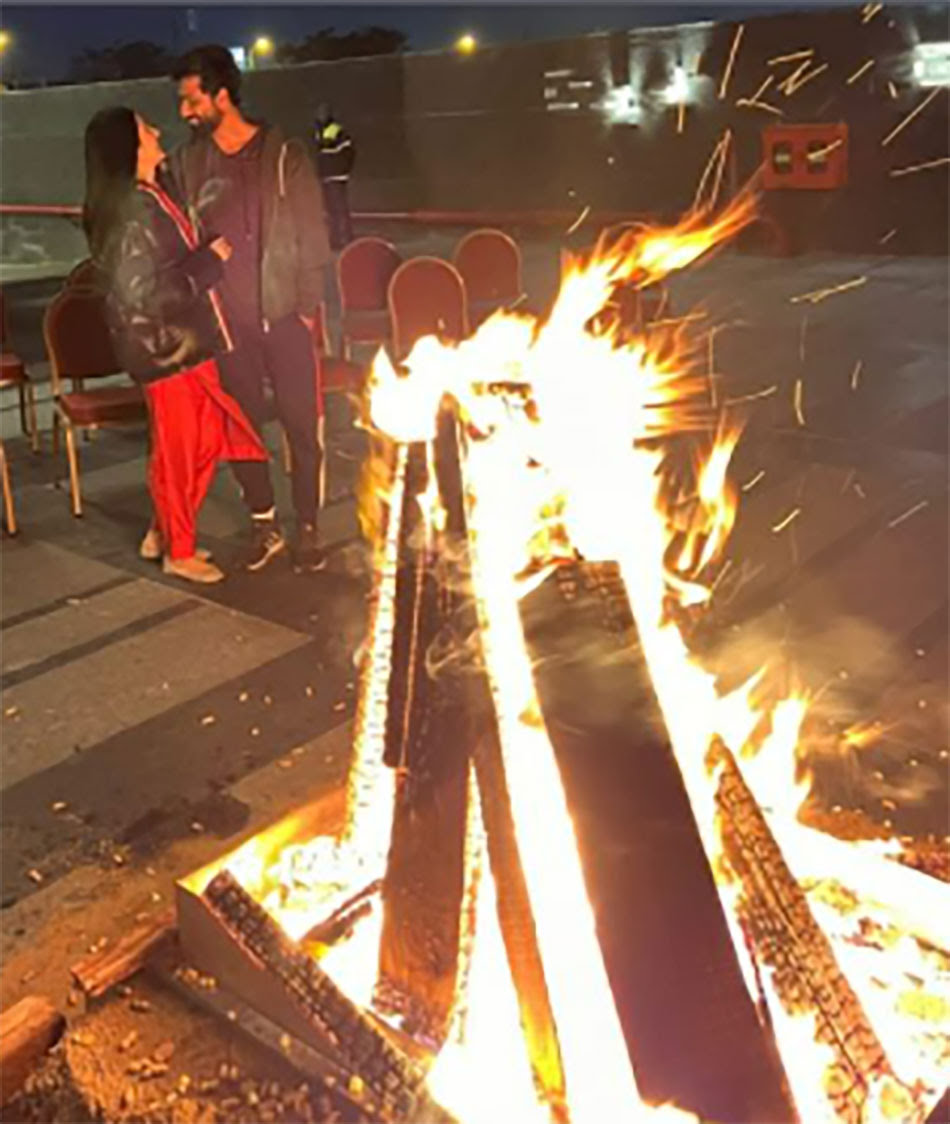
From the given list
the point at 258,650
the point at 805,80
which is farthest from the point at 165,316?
the point at 805,80

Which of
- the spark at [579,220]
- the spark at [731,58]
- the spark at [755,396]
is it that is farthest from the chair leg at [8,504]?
the spark at [579,220]

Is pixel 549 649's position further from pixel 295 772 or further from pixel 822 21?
pixel 822 21

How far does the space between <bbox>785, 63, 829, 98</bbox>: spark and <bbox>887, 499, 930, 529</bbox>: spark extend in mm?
9676

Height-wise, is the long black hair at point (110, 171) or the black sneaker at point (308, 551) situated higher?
the long black hair at point (110, 171)

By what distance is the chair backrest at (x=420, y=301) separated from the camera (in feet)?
26.7

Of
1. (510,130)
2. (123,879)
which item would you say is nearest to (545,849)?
(123,879)

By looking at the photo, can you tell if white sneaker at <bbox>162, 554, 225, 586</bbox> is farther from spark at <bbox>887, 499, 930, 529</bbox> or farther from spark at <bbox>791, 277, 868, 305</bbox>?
spark at <bbox>791, 277, 868, 305</bbox>

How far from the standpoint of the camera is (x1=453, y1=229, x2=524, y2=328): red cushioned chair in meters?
9.16

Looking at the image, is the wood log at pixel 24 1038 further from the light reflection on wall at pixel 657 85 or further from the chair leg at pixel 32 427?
the light reflection on wall at pixel 657 85

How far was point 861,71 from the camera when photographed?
48.2 feet

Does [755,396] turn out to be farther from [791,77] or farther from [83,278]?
[791,77]

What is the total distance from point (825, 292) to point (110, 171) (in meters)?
8.85

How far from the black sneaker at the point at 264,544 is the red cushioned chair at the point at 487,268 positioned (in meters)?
3.27

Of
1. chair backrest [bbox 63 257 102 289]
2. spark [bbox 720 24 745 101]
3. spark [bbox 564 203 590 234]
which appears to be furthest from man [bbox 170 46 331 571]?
spark [bbox 564 203 590 234]
